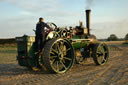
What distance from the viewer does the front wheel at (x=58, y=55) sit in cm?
616

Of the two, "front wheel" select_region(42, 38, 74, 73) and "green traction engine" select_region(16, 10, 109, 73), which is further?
"green traction engine" select_region(16, 10, 109, 73)

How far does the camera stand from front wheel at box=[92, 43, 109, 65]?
28.2 ft

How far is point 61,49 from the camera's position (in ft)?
23.2

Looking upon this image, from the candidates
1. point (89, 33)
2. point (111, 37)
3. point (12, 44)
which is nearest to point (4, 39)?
point (12, 44)

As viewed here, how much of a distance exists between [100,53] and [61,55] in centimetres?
285

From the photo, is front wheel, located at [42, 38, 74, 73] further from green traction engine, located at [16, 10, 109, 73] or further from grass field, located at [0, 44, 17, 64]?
grass field, located at [0, 44, 17, 64]

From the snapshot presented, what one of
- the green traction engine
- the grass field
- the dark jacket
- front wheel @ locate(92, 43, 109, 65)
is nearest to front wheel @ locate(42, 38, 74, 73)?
the green traction engine

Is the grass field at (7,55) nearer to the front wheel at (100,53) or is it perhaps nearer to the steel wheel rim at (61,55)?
the steel wheel rim at (61,55)

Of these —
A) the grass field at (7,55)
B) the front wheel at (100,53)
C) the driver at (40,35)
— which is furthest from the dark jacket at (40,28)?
the grass field at (7,55)

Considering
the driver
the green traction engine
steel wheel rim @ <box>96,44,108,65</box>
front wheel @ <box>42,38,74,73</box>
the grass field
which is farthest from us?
the grass field

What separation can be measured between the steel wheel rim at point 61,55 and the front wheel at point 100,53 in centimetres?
172

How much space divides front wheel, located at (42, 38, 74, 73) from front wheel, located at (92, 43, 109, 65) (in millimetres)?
1722

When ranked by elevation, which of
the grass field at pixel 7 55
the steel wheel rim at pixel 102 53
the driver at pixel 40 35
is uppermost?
the driver at pixel 40 35

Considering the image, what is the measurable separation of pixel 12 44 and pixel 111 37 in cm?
6202
